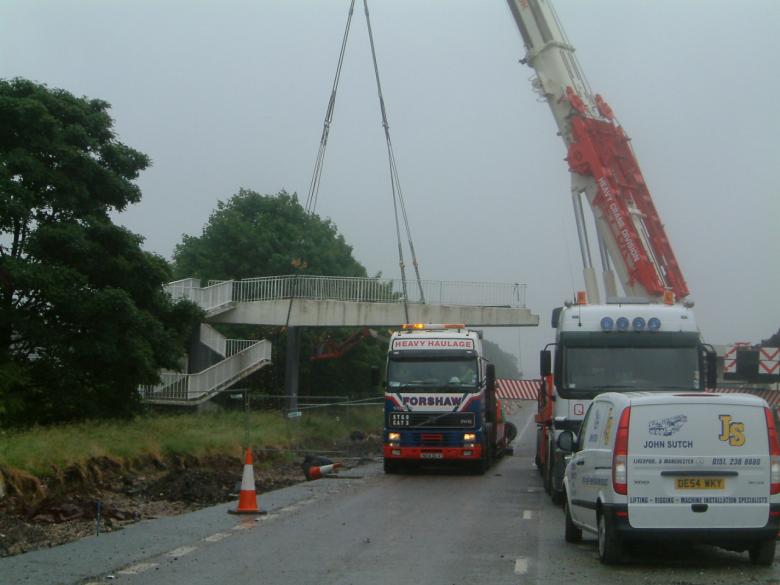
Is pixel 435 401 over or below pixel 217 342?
below

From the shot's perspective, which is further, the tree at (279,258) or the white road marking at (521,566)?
the tree at (279,258)

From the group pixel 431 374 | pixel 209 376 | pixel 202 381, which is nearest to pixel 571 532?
pixel 431 374

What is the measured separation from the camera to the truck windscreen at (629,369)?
1756 centimetres

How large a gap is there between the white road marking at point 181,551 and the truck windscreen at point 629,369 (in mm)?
7589

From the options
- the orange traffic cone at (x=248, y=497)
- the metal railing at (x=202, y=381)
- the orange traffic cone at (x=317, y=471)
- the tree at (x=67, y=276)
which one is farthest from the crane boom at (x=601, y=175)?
the metal railing at (x=202, y=381)

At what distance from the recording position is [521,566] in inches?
425

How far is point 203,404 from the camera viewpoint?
41312 mm

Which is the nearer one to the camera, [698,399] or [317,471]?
[698,399]

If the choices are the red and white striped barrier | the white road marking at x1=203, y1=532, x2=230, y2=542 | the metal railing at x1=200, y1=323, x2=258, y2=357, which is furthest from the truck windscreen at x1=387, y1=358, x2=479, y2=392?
the red and white striped barrier

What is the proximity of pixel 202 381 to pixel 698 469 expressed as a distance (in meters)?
32.2

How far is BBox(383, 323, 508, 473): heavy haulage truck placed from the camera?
24297 mm

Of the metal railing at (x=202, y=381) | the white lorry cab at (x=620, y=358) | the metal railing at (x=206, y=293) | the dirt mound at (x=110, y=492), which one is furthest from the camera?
Answer: the metal railing at (x=206, y=293)

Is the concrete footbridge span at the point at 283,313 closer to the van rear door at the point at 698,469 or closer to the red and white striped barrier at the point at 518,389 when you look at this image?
the red and white striped barrier at the point at 518,389

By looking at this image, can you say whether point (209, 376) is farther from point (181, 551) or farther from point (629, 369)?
point (181, 551)
